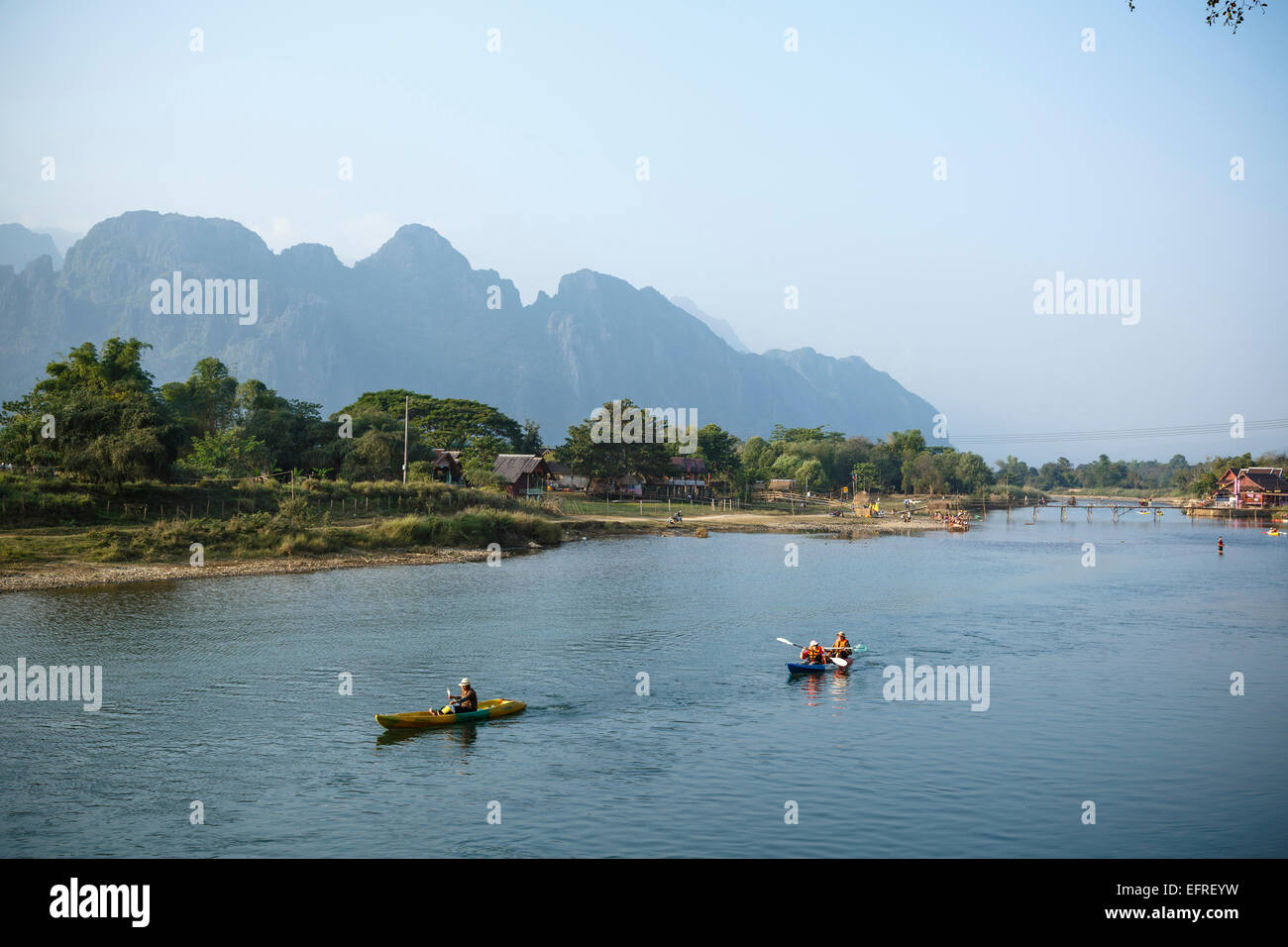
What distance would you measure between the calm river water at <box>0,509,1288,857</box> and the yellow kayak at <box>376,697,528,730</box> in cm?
39

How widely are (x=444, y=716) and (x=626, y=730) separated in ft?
17.2

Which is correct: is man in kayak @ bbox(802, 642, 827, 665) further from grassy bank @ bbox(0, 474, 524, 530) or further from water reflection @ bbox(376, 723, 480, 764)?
grassy bank @ bbox(0, 474, 524, 530)

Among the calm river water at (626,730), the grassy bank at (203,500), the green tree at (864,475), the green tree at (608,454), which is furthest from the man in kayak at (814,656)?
the green tree at (864,475)

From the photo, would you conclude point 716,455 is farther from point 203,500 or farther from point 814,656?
point 814,656

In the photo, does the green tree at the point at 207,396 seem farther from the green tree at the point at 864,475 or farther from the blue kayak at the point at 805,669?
the green tree at the point at 864,475

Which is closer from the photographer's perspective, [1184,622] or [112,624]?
[112,624]

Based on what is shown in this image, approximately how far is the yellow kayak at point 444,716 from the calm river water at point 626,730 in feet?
1.29

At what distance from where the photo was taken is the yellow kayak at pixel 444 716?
25.1 meters

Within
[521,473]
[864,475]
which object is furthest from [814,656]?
[864,475]

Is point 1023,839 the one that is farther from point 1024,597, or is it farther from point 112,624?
point 1024,597
